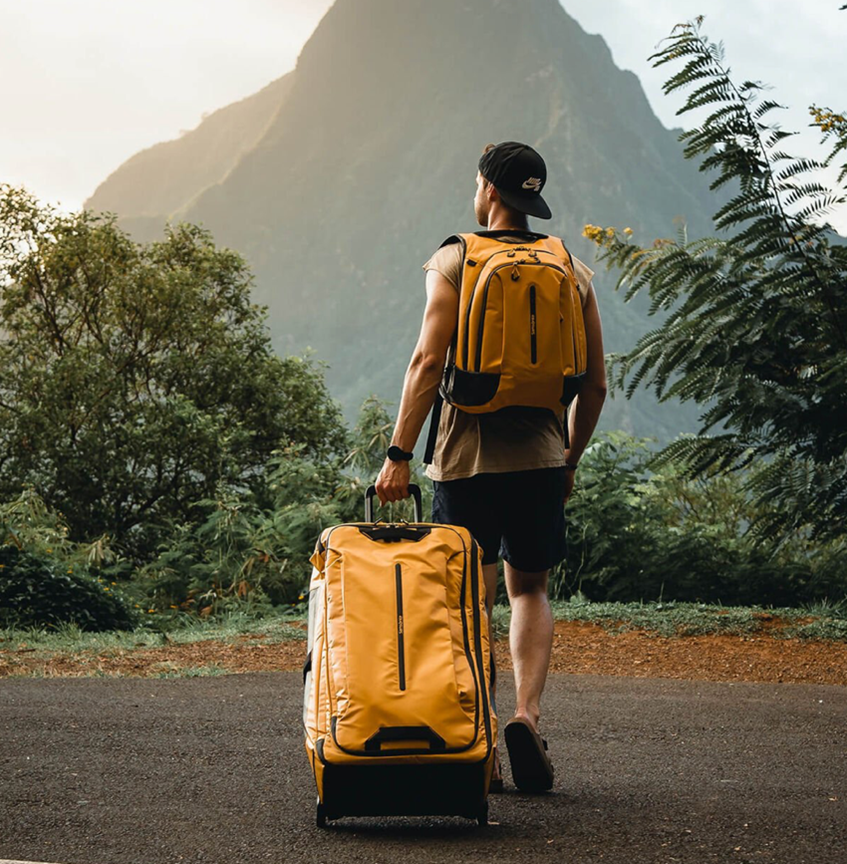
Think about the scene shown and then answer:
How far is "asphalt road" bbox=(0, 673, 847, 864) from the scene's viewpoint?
3156 millimetres

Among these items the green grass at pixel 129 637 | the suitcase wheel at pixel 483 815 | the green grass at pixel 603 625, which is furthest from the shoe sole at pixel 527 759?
the green grass at pixel 129 637

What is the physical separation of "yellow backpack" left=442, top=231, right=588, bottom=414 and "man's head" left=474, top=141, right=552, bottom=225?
0.88 feet

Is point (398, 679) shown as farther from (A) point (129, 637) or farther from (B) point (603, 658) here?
(A) point (129, 637)

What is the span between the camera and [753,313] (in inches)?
304

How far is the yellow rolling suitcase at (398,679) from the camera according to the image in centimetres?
315

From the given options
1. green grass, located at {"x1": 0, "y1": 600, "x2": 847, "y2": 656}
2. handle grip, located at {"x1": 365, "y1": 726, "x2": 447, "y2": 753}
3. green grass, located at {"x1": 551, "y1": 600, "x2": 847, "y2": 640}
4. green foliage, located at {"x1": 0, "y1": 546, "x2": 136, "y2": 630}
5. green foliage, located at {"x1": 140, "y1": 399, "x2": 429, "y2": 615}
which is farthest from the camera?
green foliage, located at {"x1": 140, "y1": 399, "x2": 429, "y2": 615}

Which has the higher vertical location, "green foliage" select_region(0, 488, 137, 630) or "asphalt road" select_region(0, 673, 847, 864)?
"green foliage" select_region(0, 488, 137, 630)

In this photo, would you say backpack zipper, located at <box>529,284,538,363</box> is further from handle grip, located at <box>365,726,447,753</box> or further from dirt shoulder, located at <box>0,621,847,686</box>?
dirt shoulder, located at <box>0,621,847,686</box>

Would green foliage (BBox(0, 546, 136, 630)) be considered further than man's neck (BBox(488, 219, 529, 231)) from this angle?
Yes

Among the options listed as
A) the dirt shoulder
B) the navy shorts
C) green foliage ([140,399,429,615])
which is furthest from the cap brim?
green foliage ([140,399,429,615])

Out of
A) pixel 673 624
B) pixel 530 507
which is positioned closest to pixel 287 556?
pixel 673 624

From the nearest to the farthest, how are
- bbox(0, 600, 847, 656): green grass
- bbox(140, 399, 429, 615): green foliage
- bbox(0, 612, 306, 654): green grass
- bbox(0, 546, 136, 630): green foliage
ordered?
1. bbox(0, 612, 306, 654): green grass
2. bbox(0, 600, 847, 656): green grass
3. bbox(0, 546, 136, 630): green foliage
4. bbox(140, 399, 429, 615): green foliage

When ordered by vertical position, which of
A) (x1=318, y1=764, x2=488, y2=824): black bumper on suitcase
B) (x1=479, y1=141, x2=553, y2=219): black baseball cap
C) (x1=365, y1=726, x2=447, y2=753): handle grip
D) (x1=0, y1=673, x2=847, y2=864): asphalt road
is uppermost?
(x1=479, y1=141, x2=553, y2=219): black baseball cap

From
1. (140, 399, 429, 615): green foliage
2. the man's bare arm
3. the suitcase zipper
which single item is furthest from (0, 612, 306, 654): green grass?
the suitcase zipper
